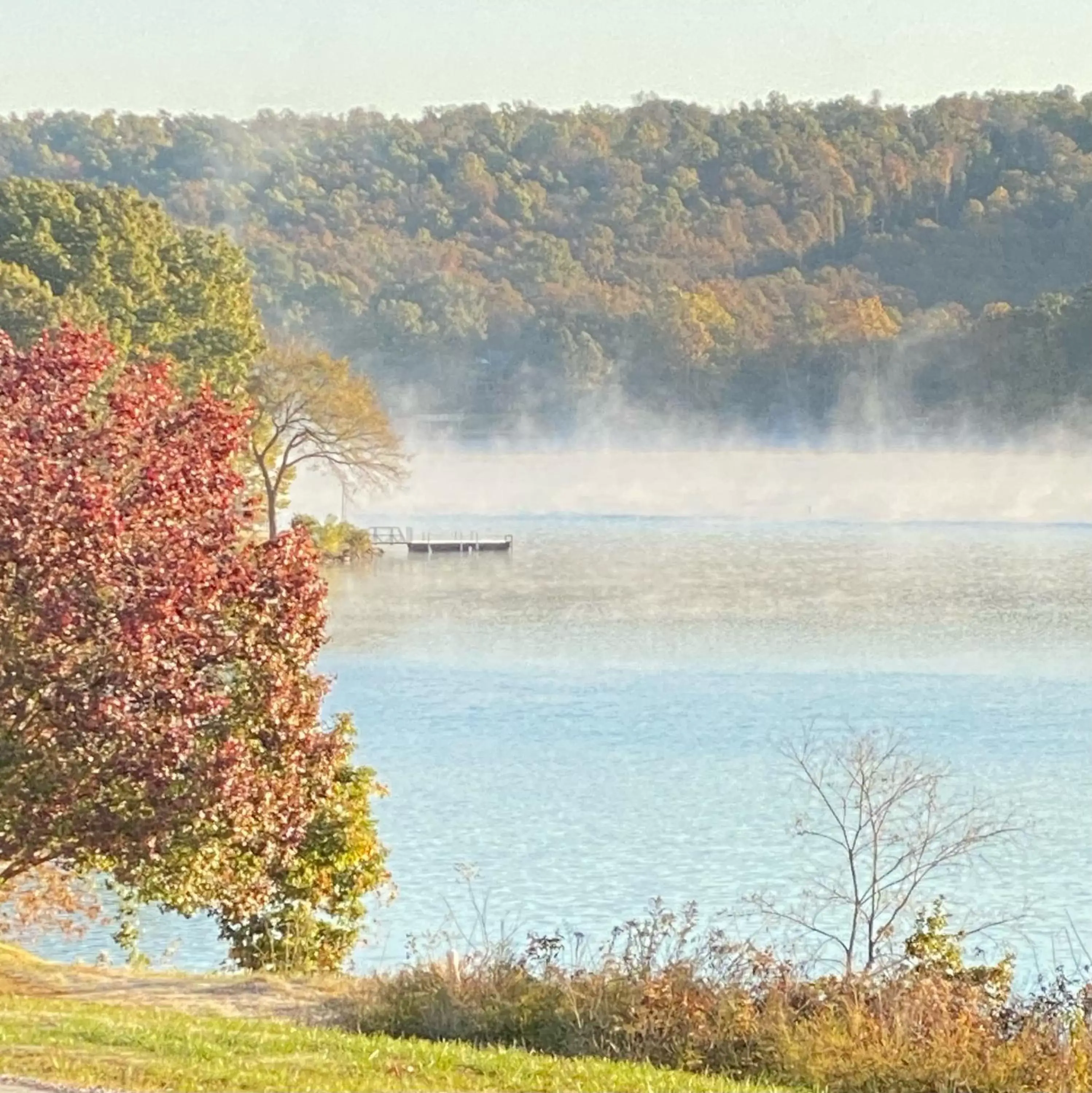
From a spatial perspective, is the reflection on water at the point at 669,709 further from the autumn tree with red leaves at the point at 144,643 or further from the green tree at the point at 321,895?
the autumn tree with red leaves at the point at 144,643

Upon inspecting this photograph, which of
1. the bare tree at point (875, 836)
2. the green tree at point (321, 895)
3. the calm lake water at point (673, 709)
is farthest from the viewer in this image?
the calm lake water at point (673, 709)

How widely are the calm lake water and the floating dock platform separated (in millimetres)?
2450

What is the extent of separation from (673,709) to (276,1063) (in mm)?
34127

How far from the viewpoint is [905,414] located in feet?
506

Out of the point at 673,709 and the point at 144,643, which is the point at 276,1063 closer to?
the point at 144,643

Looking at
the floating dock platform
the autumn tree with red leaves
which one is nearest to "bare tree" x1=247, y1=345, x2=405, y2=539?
the floating dock platform

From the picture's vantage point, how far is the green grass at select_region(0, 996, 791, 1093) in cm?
1184

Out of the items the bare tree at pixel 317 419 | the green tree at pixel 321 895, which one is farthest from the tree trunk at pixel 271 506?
the green tree at pixel 321 895

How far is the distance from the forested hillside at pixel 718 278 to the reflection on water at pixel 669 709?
205 ft

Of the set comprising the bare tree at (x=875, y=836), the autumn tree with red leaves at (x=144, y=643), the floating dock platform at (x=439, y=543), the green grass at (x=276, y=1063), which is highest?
the autumn tree with red leaves at (x=144, y=643)

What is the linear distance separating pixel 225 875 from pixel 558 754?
2129 centimetres

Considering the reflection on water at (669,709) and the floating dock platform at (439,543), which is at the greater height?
the reflection on water at (669,709)

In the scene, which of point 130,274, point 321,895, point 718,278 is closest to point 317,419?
point 130,274

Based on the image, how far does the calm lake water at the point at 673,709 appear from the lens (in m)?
28.6
